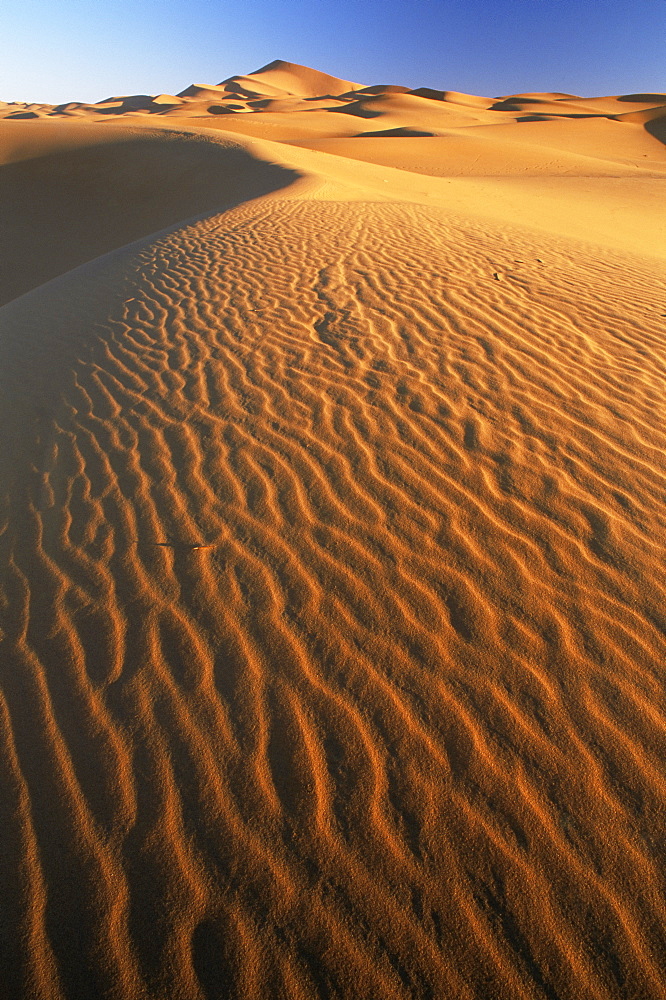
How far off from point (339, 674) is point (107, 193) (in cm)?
2040

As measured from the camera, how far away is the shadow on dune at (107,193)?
15.1 meters

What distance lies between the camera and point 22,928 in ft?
6.04

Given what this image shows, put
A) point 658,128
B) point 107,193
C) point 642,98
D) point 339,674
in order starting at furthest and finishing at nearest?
point 642,98, point 658,128, point 107,193, point 339,674

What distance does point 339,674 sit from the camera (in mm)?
2447

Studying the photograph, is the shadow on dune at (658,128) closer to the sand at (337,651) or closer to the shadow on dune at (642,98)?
the shadow on dune at (642,98)

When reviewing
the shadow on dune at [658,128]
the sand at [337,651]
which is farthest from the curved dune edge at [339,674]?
the shadow on dune at [658,128]

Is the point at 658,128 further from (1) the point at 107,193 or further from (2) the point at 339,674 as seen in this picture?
(2) the point at 339,674

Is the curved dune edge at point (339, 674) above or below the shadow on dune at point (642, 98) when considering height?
below

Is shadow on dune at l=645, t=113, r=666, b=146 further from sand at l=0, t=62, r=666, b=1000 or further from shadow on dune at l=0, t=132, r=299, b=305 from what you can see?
sand at l=0, t=62, r=666, b=1000

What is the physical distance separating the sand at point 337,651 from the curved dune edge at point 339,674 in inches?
0.5

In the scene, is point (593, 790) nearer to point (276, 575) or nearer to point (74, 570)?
Answer: point (276, 575)

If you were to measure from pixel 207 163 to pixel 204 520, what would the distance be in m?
18.6

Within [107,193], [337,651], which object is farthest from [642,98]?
[337,651]

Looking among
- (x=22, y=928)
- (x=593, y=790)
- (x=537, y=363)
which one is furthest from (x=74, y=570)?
(x=537, y=363)
